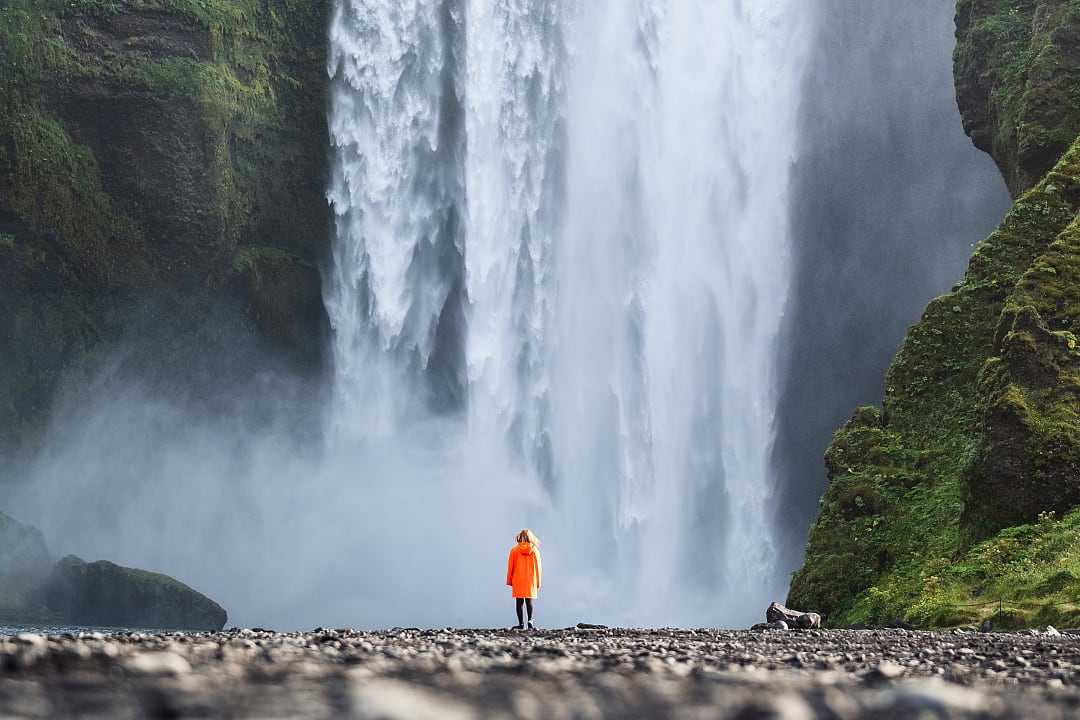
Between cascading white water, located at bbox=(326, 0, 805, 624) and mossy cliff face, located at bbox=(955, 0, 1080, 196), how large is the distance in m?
16.7

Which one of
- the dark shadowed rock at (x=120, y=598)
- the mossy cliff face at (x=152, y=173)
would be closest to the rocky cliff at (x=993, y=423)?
the dark shadowed rock at (x=120, y=598)

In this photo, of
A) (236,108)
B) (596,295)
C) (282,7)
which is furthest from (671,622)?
(282,7)

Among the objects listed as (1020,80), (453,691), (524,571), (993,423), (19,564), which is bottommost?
(453,691)

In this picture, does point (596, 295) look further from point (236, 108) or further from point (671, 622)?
point (236, 108)

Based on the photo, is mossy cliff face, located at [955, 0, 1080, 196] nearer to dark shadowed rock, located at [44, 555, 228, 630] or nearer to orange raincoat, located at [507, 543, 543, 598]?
orange raincoat, located at [507, 543, 543, 598]

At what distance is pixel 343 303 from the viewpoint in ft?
160

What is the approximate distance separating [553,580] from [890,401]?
2262 cm

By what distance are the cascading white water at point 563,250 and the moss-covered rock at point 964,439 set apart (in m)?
20.2

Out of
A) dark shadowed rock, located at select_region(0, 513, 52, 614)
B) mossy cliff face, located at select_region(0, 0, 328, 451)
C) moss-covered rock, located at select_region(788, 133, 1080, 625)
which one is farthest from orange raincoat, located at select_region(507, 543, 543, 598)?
mossy cliff face, located at select_region(0, 0, 328, 451)

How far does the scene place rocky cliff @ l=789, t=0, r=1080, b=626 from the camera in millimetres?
18125

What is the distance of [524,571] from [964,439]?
1065 centimetres

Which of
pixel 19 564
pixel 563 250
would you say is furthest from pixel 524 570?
A: pixel 563 250

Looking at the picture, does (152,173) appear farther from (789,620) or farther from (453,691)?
(453,691)

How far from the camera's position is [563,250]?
48656 millimetres
